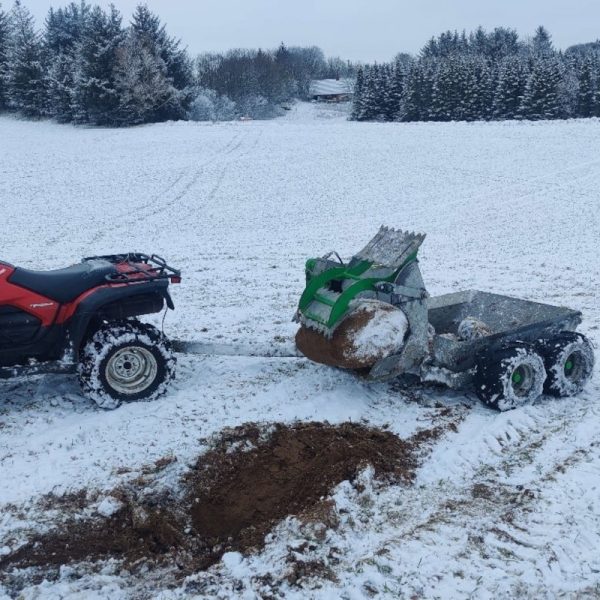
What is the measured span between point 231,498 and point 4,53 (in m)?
53.7

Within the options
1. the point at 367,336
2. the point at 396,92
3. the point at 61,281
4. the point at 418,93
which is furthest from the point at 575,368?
the point at 396,92

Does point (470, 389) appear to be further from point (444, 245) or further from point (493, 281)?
point (444, 245)

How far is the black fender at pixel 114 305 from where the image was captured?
593 centimetres

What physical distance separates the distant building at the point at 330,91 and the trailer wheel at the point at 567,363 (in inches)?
3853

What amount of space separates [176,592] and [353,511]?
1.30 metres

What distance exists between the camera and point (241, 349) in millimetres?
6652

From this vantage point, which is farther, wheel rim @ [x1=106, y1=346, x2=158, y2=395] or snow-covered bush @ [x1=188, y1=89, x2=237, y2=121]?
snow-covered bush @ [x1=188, y1=89, x2=237, y2=121]

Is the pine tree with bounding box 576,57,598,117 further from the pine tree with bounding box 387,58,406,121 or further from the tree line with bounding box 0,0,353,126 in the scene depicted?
the tree line with bounding box 0,0,353,126

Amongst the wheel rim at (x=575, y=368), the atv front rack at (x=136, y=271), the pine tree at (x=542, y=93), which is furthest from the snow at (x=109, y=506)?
the pine tree at (x=542, y=93)

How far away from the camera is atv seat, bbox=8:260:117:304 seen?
19.2 feet

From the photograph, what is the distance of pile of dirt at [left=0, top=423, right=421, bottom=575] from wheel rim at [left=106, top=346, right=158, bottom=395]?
43.7 inches

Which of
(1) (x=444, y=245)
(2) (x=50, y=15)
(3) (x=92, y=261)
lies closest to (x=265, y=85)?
(2) (x=50, y=15)

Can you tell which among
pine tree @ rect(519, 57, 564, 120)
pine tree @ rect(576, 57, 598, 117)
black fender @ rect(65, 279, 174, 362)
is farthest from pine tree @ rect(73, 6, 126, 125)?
black fender @ rect(65, 279, 174, 362)

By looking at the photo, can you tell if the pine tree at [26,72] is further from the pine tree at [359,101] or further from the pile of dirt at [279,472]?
the pile of dirt at [279,472]
